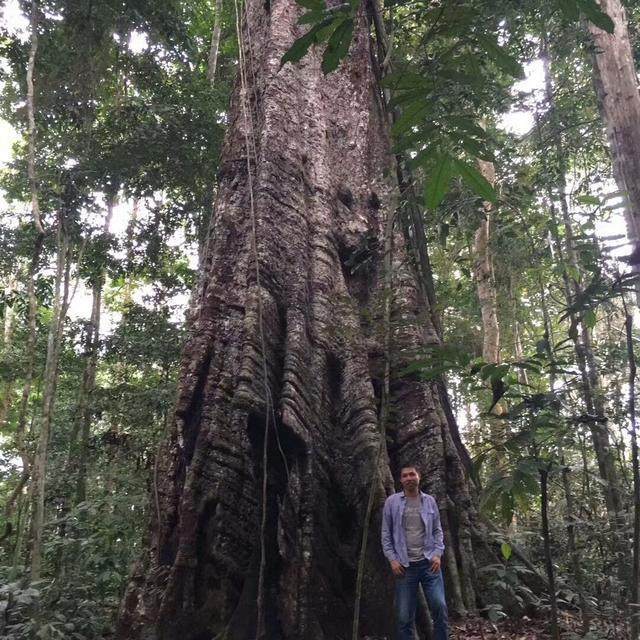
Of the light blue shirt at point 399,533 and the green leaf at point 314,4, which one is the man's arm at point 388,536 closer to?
the light blue shirt at point 399,533

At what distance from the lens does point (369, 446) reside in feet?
13.0

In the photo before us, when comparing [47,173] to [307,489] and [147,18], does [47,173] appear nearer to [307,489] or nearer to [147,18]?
[147,18]

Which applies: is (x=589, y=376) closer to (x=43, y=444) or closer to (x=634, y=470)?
(x=634, y=470)

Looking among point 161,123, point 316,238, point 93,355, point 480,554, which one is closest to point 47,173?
point 161,123

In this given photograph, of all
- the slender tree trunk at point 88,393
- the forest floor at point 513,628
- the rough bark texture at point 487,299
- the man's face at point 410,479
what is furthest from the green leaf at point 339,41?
the rough bark texture at point 487,299

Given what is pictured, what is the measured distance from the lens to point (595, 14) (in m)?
1.35

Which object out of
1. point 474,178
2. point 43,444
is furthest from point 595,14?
point 43,444

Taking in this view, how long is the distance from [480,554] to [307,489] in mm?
1418

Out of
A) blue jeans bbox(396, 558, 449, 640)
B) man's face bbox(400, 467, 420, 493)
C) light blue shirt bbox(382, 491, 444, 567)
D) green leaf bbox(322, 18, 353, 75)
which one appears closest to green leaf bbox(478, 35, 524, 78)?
green leaf bbox(322, 18, 353, 75)

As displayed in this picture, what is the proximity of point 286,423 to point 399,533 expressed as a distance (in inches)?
38.2

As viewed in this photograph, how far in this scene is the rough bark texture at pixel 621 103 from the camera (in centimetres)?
453

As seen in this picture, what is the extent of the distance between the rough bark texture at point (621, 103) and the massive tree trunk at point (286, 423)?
1.80m

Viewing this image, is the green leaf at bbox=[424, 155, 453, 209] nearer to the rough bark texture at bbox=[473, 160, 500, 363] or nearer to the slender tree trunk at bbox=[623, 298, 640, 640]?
the slender tree trunk at bbox=[623, 298, 640, 640]

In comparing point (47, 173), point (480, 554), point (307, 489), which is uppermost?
point (47, 173)
